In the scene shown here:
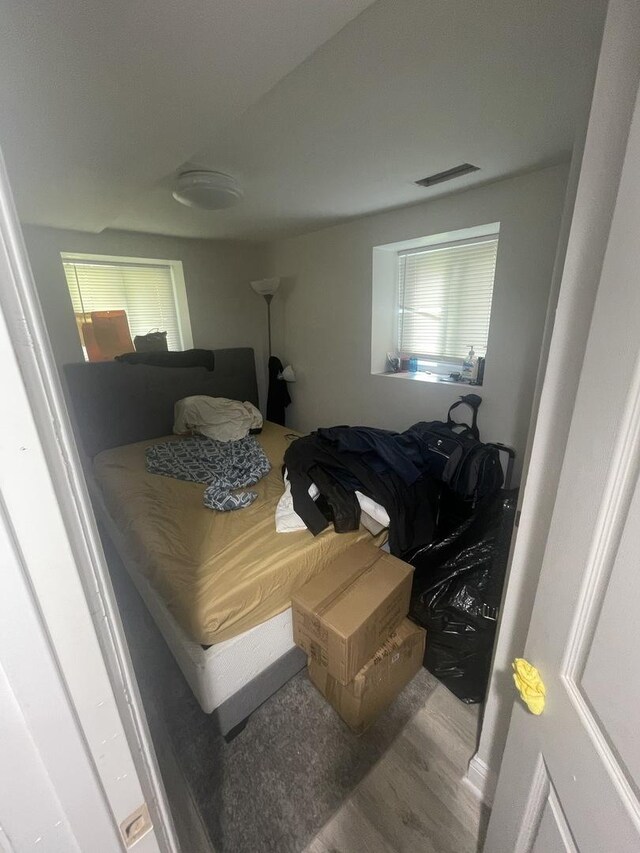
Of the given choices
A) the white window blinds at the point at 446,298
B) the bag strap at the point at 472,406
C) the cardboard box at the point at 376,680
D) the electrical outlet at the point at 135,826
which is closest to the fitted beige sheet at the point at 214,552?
the cardboard box at the point at 376,680

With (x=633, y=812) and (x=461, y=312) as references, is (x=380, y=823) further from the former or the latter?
(x=461, y=312)

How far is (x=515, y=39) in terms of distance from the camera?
90cm

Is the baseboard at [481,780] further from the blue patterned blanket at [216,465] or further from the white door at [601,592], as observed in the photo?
the blue patterned blanket at [216,465]

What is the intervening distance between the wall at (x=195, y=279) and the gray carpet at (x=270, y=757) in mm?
2407

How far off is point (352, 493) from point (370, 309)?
63.2 inches

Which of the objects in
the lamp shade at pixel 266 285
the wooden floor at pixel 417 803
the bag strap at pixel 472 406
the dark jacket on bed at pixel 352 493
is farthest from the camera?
the lamp shade at pixel 266 285

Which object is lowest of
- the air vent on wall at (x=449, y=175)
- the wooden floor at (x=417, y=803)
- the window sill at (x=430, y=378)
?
the wooden floor at (x=417, y=803)

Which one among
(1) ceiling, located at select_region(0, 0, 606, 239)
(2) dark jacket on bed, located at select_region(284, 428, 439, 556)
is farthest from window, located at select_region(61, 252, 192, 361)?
(2) dark jacket on bed, located at select_region(284, 428, 439, 556)

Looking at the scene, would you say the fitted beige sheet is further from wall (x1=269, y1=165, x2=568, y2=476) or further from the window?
the window

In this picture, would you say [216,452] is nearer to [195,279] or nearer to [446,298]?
[195,279]

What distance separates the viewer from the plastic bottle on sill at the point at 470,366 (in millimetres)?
2221

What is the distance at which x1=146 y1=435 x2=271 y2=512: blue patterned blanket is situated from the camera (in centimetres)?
170

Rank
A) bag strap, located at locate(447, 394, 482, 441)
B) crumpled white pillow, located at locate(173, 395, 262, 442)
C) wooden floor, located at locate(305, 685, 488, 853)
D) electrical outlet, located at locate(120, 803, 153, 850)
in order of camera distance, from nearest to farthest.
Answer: electrical outlet, located at locate(120, 803, 153, 850), wooden floor, located at locate(305, 685, 488, 853), bag strap, located at locate(447, 394, 482, 441), crumpled white pillow, located at locate(173, 395, 262, 442)

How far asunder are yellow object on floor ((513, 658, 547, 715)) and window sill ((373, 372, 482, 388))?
5.96ft
